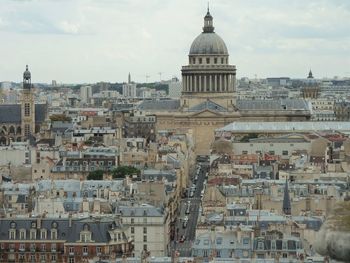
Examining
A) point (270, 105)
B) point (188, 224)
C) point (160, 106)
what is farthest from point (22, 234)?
point (270, 105)

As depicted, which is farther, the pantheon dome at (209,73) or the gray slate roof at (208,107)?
the pantheon dome at (209,73)

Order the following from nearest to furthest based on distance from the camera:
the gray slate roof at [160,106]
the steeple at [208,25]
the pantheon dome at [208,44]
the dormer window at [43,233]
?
the dormer window at [43,233]
the gray slate roof at [160,106]
the pantheon dome at [208,44]
the steeple at [208,25]

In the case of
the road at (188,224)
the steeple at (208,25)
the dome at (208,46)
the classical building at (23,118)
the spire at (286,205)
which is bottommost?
the road at (188,224)

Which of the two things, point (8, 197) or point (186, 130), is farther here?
point (186, 130)

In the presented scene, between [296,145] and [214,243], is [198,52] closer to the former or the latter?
[296,145]

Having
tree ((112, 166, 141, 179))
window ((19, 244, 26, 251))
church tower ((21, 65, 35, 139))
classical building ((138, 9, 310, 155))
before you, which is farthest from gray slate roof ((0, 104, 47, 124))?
window ((19, 244, 26, 251))

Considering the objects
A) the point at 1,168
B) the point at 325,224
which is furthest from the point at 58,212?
the point at 325,224

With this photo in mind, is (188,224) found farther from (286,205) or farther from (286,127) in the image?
(286,127)

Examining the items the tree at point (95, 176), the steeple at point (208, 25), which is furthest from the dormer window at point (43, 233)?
the steeple at point (208, 25)

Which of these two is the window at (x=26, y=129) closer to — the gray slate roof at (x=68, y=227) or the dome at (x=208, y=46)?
the dome at (x=208, y=46)
